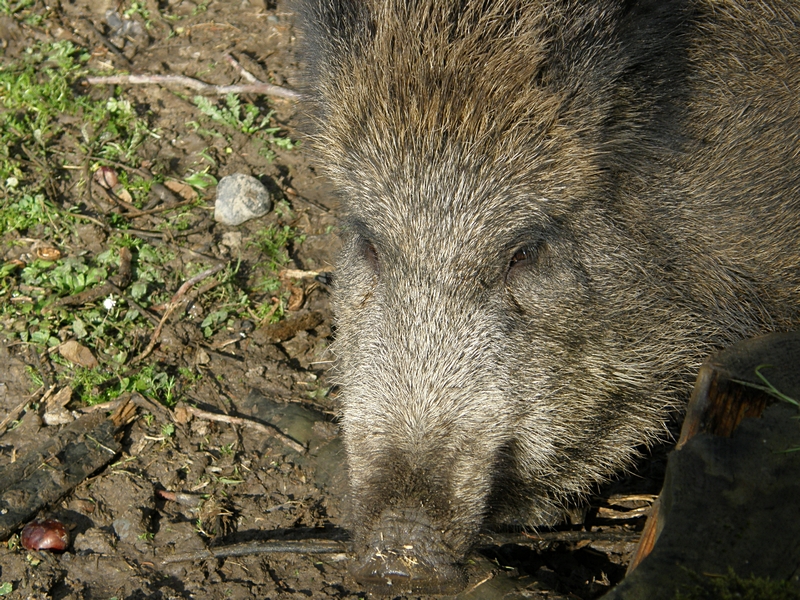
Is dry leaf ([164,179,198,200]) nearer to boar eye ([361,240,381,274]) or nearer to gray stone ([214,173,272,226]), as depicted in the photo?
gray stone ([214,173,272,226])

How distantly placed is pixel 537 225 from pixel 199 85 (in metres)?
3.39

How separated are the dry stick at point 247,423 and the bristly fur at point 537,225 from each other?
21.9 inches

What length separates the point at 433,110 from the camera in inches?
126

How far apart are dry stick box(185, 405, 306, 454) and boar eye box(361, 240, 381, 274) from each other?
3.46ft

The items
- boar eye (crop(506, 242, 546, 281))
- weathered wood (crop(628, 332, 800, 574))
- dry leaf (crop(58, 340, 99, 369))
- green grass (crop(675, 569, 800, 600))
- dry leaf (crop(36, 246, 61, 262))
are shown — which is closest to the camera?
green grass (crop(675, 569, 800, 600))

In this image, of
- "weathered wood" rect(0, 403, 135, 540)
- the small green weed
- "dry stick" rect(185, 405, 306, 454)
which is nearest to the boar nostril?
"dry stick" rect(185, 405, 306, 454)

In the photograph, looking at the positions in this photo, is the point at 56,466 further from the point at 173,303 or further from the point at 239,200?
the point at 239,200

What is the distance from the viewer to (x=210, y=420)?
4207 millimetres

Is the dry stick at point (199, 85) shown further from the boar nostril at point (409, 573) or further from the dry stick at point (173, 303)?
the boar nostril at point (409, 573)

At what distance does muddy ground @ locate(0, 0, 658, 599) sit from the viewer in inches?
138

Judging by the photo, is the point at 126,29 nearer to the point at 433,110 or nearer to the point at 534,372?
the point at 433,110

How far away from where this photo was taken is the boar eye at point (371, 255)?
142 inches

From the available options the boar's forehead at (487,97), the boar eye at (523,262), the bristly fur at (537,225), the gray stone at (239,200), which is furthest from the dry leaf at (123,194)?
the boar eye at (523,262)

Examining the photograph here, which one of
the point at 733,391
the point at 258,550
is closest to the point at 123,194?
the point at 258,550
